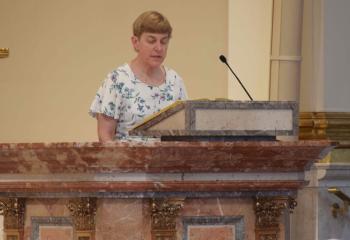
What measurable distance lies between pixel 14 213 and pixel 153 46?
979mm

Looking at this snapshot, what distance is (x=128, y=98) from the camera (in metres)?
Result: 4.18

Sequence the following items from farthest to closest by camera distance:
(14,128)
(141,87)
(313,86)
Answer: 1. (14,128)
2. (313,86)
3. (141,87)

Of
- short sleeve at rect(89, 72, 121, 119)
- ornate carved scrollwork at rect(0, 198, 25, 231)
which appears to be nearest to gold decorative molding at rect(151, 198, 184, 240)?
ornate carved scrollwork at rect(0, 198, 25, 231)

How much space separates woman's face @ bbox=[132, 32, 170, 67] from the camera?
408 cm

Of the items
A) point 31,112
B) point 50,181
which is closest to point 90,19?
point 31,112

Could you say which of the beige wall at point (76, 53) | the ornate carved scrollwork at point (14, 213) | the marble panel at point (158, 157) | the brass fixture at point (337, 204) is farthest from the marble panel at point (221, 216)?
the beige wall at point (76, 53)

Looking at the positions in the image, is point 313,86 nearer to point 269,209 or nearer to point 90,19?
point 90,19

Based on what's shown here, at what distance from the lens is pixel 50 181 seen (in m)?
3.39

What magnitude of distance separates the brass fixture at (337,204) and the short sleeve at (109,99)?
2.05 m

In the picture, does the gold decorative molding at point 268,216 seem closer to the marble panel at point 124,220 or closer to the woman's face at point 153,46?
the marble panel at point 124,220

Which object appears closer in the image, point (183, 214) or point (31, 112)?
point (183, 214)

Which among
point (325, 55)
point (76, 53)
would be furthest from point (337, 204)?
point (76, 53)

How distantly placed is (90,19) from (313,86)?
1684mm

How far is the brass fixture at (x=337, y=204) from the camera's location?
584 cm
